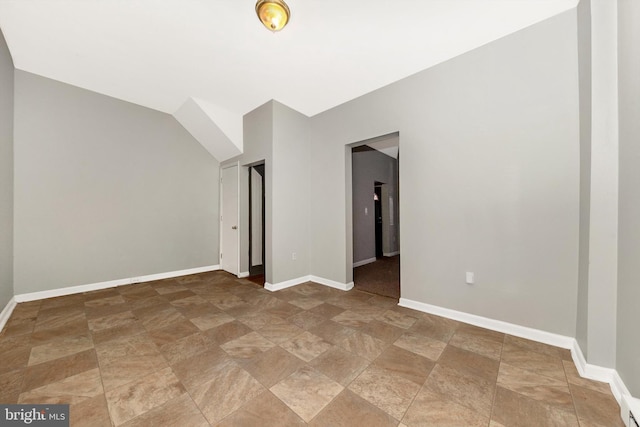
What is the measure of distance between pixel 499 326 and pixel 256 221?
4.13m

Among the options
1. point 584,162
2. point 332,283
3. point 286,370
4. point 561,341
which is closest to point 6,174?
point 286,370

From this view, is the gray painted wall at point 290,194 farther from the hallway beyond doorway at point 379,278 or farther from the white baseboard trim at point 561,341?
the white baseboard trim at point 561,341

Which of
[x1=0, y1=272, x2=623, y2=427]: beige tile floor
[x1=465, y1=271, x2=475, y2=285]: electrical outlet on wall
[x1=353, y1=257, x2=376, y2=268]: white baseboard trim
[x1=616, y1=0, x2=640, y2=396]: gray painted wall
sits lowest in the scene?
[x1=353, y1=257, x2=376, y2=268]: white baseboard trim

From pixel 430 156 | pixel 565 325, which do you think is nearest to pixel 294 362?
pixel 565 325

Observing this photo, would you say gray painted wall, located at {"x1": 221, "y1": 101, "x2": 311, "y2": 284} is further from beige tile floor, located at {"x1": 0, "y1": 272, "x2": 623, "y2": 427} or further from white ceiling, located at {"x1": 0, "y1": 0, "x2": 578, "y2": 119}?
beige tile floor, located at {"x1": 0, "y1": 272, "x2": 623, "y2": 427}

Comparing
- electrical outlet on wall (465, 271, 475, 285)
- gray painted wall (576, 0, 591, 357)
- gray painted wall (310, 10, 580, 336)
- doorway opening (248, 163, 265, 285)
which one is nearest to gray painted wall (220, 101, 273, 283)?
doorway opening (248, 163, 265, 285)

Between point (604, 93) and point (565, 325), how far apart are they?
1919 millimetres

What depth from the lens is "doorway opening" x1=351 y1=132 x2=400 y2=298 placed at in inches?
171

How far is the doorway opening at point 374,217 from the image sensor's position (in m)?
4.35

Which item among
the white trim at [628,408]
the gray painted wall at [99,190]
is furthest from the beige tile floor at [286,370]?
the gray painted wall at [99,190]

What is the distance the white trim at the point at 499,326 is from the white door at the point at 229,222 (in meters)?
3.35

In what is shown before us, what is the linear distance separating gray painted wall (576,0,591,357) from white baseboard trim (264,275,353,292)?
2508 mm

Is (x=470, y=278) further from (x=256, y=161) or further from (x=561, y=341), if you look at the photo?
(x=256, y=161)

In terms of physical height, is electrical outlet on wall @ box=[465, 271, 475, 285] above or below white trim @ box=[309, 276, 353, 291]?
above
